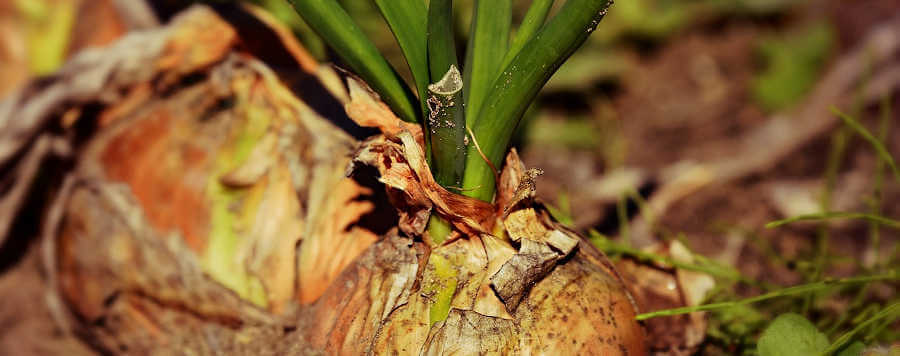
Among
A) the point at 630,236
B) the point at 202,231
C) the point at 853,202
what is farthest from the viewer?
the point at 853,202

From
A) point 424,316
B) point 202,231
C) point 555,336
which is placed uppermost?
point 202,231

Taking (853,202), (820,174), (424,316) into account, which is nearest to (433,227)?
(424,316)

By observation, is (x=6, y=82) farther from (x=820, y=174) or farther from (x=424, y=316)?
(x=820, y=174)

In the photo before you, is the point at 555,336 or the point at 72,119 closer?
the point at 555,336

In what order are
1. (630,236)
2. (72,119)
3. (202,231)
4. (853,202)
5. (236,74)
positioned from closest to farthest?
1. (202,231)
2. (236,74)
3. (72,119)
4. (630,236)
5. (853,202)

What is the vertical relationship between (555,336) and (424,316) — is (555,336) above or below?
below

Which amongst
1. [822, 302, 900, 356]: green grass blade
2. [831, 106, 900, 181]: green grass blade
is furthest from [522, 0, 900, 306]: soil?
[822, 302, 900, 356]: green grass blade
